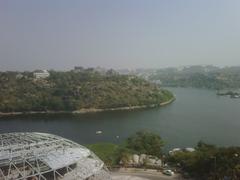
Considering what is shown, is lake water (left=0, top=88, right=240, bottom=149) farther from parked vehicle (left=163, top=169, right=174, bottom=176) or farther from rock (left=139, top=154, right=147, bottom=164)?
parked vehicle (left=163, top=169, right=174, bottom=176)

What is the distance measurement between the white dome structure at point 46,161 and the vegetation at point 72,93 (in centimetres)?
3087

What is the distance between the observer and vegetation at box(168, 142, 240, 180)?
12.7 metres

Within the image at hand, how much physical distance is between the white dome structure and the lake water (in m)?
11.8

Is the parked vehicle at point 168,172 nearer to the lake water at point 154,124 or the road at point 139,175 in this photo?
the road at point 139,175

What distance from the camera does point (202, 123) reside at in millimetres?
31422

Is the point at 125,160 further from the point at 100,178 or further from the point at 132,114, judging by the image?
the point at 132,114

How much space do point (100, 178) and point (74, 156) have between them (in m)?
1.19

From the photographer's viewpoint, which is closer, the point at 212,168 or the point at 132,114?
the point at 212,168

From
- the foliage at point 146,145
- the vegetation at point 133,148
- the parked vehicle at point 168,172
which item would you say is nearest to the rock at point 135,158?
the vegetation at point 133,148

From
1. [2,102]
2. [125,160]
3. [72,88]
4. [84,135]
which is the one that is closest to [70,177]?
[125,160]

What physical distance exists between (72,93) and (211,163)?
1395 inches

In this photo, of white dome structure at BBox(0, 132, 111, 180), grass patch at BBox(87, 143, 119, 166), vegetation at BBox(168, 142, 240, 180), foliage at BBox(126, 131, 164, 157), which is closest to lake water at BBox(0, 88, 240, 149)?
foliage at BBox(126, 131, 164, 157)

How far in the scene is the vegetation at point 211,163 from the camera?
41.6ft

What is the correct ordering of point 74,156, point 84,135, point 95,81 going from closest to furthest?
point 74,156 < point 84,135 < point 95,81
